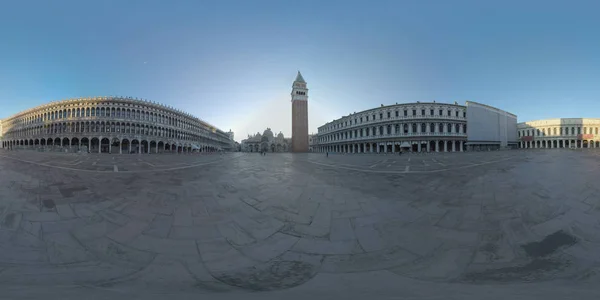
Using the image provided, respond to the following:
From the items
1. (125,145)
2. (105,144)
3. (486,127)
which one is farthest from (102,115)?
(486,127)

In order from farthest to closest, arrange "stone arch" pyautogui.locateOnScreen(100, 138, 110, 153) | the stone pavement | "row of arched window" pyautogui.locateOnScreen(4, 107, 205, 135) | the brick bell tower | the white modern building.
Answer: "row of arched window" pyautogui.locateOnScreen(4, 107, 205, 135)
"stone arch" pyautogui.locateOnScreen(100, 138, 110, 153)
the white modern building
the brick bell tower
the stone pavement

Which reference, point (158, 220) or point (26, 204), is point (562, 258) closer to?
point (158, 220)

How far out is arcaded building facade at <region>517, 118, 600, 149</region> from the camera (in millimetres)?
73000

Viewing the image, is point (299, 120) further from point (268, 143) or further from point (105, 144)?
point (105, 144)

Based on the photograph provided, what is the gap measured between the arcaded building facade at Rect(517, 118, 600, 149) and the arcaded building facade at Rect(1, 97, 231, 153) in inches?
4337

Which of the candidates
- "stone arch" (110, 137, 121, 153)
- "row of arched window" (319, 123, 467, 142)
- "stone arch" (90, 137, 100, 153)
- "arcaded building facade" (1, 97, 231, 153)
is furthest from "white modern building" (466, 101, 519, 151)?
"stone arch" (90, 137, 100, 153)

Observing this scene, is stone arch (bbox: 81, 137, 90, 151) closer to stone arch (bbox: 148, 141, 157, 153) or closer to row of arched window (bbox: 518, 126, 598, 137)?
stone arch (bbox: 148, 141, 157, 153)

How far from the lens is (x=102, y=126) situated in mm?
57625

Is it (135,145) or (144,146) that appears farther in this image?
(144,146)

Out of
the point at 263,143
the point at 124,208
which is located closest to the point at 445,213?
the point at 124,208

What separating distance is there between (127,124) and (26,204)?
6684cm

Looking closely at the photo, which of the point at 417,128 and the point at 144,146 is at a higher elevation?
the point at 417,128

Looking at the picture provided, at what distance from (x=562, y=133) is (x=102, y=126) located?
12812 cm

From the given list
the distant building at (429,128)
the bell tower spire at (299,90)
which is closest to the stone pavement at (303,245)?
the distant building at (429,128)
